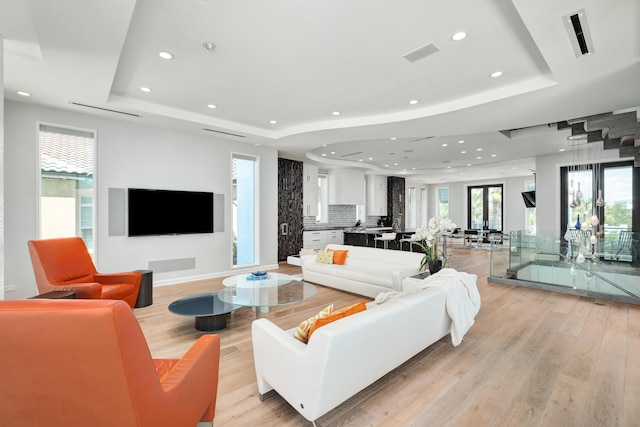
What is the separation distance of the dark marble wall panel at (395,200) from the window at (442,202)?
3597 mm

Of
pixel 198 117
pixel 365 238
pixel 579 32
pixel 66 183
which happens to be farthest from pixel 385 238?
pixel 66 183

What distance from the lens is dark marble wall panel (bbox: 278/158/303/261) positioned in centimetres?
789

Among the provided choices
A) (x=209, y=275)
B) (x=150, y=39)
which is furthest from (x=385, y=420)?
(x=209, y=275)

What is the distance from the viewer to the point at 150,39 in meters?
2.78

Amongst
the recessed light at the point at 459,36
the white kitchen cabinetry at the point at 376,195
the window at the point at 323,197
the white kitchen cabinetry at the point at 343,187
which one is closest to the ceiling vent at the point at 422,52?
the recessed light at the point at 459,36

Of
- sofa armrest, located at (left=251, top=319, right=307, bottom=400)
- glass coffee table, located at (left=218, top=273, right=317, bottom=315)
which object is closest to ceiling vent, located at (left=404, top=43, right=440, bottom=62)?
glass coffee table, located at (left=218, top=273, right=317, bottom=315)

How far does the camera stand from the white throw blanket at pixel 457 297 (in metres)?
2.61

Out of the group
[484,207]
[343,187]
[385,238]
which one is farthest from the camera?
[484,207]

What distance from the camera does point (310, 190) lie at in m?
8.73

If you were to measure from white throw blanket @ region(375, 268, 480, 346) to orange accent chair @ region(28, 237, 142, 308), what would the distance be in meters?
3.11

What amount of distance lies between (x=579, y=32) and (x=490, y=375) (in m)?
2.90

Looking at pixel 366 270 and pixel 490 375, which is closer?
pixel 490 375

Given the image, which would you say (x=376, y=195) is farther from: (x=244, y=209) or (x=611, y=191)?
(x=611, y=191)

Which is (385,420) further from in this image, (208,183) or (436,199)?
(436,199)
